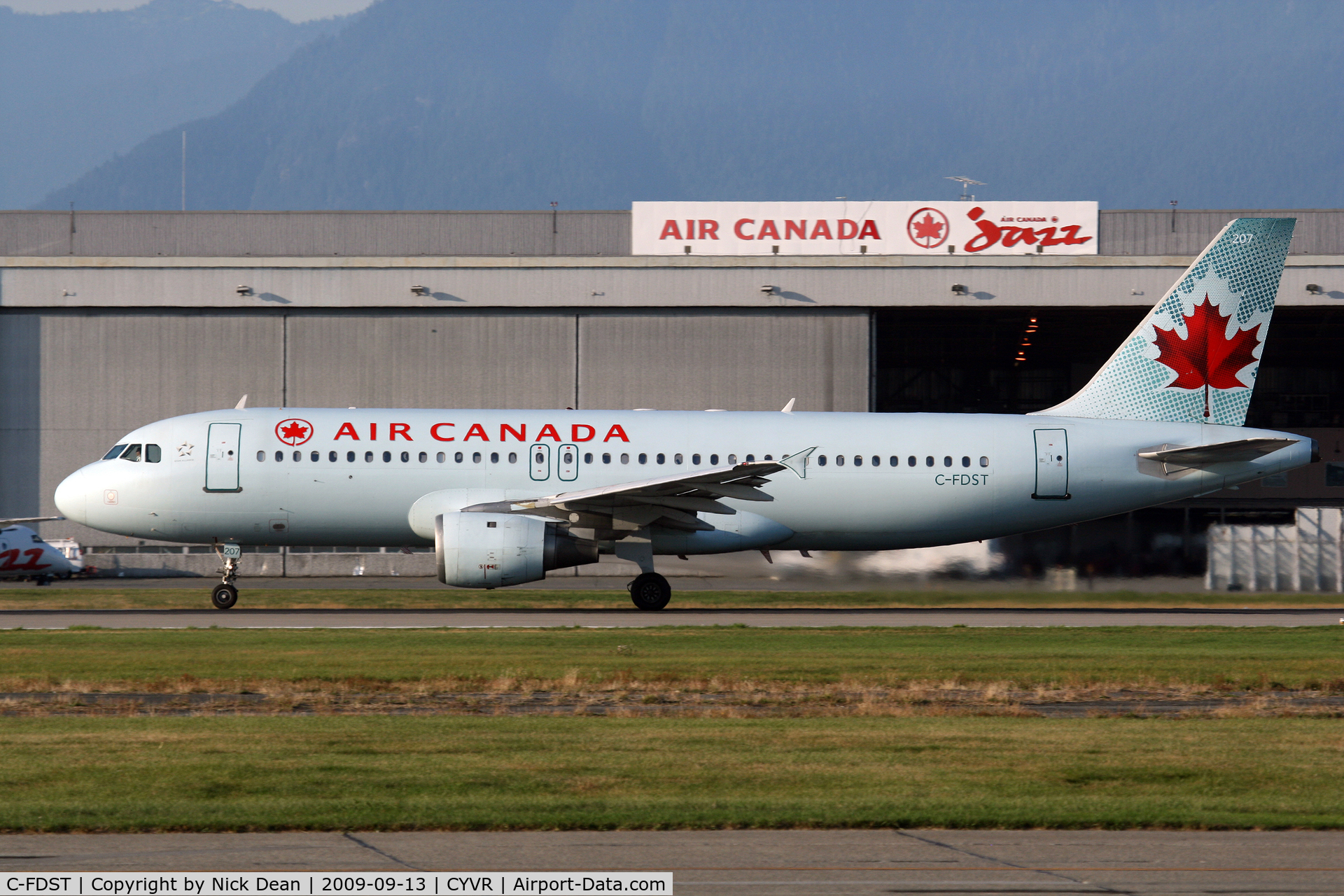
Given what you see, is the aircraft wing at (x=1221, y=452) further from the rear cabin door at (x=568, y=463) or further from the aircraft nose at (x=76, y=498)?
the aircraft nose at (x=76, y=498)

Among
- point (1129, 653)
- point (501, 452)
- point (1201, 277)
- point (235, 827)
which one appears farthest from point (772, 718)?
point (1201, 277)

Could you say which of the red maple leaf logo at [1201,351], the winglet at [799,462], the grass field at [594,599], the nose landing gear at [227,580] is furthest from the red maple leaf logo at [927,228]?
the nose landing gear at [227,580]

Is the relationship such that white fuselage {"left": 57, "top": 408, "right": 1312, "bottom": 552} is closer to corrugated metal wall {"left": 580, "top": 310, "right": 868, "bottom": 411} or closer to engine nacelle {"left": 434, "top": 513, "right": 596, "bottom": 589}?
engine nacelle {"left": 434, "top": 513, "right": 596, "bottom": 589}

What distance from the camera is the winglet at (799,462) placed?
30281 millimetres

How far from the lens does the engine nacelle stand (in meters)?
27.7

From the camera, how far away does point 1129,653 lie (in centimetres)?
2152

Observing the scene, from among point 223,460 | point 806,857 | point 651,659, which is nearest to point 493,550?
point 223,460

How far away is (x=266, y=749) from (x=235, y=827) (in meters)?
3.17

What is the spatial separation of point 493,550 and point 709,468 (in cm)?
528

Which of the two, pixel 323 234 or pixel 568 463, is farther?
pixel 323 234

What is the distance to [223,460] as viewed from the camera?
29.6 m

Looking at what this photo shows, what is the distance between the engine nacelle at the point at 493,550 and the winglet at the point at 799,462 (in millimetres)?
5304

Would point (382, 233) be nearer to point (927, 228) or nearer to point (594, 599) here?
point (594, 599)

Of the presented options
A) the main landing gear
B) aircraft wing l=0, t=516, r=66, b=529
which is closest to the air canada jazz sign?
the main landing gear
